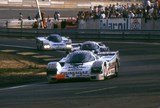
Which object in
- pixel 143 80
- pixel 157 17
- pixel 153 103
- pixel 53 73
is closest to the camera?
pixel 153 103

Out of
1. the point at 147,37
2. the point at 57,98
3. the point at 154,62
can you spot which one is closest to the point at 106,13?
the point at 147,37

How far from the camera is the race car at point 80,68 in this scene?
1988cm

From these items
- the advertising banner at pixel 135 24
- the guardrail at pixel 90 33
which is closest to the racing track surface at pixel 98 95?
the guardrail at pixel 90 33

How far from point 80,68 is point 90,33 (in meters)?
24.7

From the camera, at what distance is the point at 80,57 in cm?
2058

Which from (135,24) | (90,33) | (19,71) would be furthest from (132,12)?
(19,71)

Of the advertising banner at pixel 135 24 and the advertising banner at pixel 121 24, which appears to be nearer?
the advertising banner at pixel 135 24

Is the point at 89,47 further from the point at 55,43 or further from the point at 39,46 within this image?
the point at 39,46

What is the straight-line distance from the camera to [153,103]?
12.7 m

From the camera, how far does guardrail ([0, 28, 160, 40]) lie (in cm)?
4012

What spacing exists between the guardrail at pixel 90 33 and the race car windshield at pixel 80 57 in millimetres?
19044

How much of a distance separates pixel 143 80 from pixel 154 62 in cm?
797

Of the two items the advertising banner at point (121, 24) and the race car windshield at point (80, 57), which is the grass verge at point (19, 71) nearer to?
the race car windshield at point (80, 57)

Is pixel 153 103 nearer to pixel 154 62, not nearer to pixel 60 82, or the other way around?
pixel 60 82
